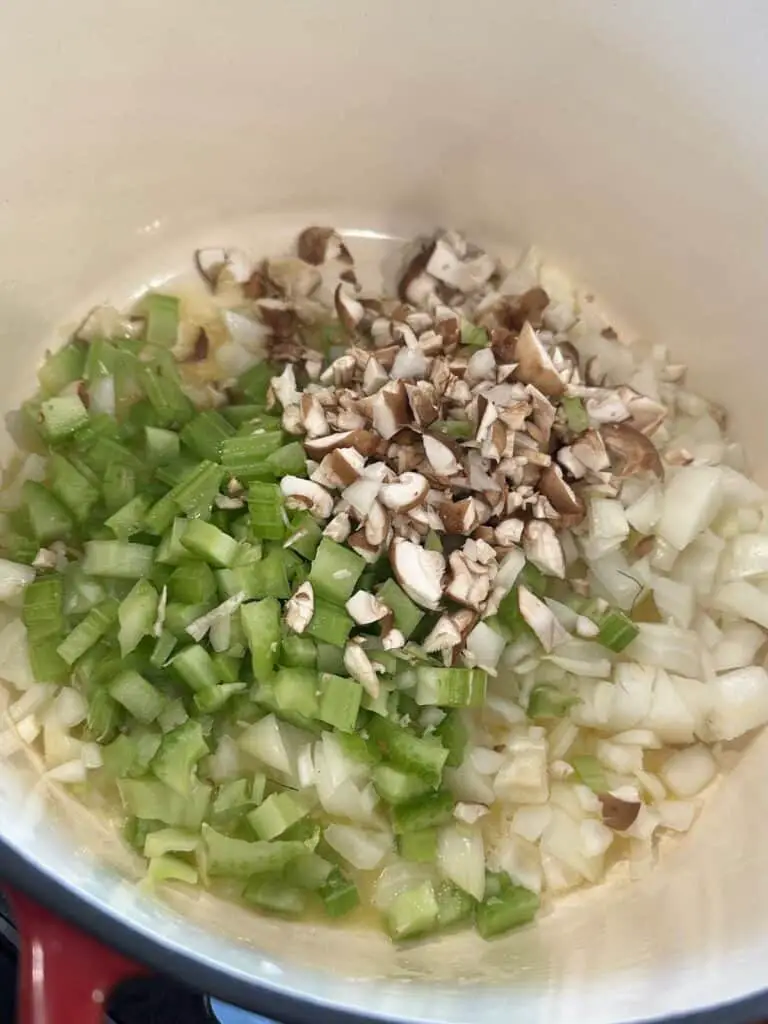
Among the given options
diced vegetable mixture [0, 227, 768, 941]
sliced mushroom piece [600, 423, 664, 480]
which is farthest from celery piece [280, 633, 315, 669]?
sliced mushroom piece [600, 423, 664, 480]

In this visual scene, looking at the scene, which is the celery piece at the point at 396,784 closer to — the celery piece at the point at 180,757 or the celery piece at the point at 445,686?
the celery piece at the point at 445,686

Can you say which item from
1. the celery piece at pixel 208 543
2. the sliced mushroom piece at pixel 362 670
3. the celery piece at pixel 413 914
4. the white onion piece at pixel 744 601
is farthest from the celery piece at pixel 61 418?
the white onion piece at pixel 744 601

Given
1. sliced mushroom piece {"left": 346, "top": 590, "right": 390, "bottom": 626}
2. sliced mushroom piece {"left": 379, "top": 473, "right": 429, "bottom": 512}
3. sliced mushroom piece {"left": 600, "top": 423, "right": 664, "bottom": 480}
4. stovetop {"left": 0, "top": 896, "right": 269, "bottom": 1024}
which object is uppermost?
sliced mushroom piece {"left": 600, "top": 423, "right": 664, "bottom": 480}

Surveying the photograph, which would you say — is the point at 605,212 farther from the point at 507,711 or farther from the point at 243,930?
the point at 243,930

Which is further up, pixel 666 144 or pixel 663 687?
pixel 666 144

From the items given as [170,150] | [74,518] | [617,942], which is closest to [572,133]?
[170,150]

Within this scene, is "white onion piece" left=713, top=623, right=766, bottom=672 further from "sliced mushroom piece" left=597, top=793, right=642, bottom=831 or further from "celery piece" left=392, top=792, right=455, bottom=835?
"celery piece" left=392, top=792, right=455, bottom=835
